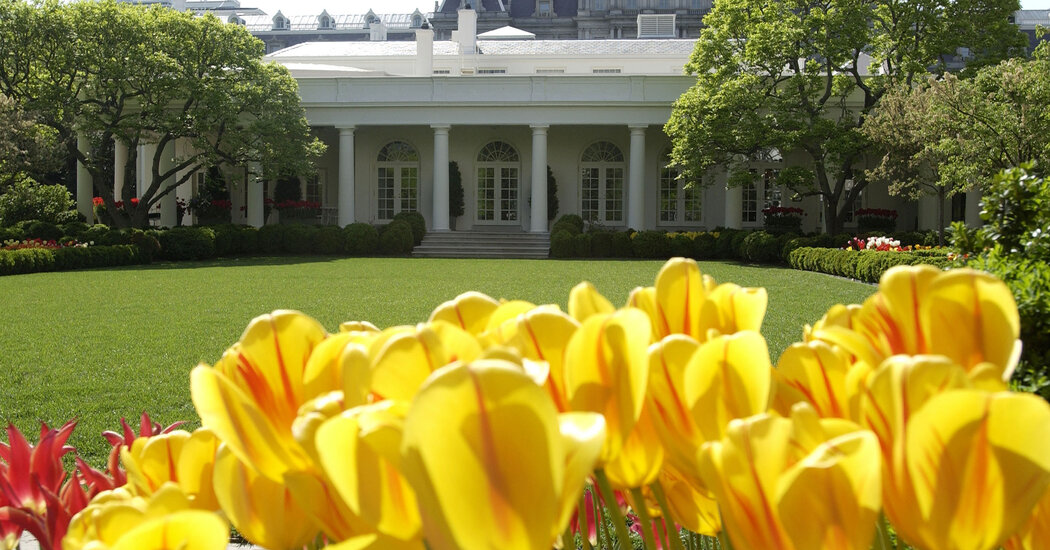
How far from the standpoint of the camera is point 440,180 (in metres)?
30.2

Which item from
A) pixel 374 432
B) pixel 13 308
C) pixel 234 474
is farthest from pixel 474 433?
pixel 13 308

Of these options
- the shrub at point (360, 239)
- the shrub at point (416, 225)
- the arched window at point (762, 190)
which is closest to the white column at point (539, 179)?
the shrub at point (416, 225)

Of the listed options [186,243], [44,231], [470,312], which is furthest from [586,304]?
[44,231]

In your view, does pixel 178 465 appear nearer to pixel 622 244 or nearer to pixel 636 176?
pixel 622 244

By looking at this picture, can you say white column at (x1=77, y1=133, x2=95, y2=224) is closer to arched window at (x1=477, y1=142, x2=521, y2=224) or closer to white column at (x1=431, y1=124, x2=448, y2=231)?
white column at (x1=431, y1=124, x2=448, y2=231)

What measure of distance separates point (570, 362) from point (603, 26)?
79.8 meters

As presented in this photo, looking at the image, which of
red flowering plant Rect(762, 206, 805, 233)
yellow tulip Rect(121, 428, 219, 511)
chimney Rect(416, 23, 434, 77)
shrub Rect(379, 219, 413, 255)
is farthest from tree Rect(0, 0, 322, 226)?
yellow tulip Rect(121, 428, 219, 511)

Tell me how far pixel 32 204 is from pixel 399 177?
12396mm

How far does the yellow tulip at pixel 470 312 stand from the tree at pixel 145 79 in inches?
1032

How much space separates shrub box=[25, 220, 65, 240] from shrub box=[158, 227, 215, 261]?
2582 millimetres

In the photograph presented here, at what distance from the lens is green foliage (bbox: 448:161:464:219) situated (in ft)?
105

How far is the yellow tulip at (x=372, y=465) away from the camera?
1.38 feet

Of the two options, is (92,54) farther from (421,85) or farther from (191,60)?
(421,85)

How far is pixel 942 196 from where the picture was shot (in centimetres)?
2114
